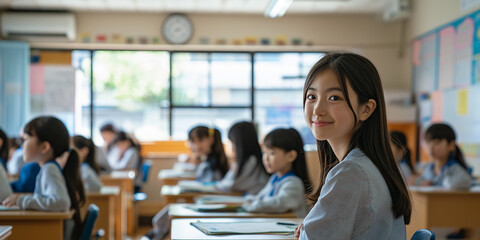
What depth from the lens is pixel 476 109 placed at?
17.2ft

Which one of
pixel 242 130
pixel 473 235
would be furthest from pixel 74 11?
pixel 473 235

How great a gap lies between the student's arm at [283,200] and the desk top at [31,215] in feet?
2.83

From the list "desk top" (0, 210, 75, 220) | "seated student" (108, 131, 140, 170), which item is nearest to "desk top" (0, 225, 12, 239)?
"desk top" (0, 210, 75, 220)

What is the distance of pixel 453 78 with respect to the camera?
571cm

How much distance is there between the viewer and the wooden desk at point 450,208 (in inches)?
152

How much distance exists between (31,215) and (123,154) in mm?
3968

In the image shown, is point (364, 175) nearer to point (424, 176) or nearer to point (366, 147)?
point (366, 147)

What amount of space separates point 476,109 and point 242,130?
7.83 ft

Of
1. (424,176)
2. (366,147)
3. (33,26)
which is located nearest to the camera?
(366,147)

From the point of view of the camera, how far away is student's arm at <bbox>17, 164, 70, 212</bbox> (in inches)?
105

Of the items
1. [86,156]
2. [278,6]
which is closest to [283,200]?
[86,156]

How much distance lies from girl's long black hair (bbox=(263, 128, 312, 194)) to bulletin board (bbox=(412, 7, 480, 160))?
2777mm

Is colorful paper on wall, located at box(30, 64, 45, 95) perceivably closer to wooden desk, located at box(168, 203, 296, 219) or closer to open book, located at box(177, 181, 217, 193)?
open book, located at box(177, 181, 217, 193)

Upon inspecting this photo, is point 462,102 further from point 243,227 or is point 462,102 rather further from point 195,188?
point 243,227
